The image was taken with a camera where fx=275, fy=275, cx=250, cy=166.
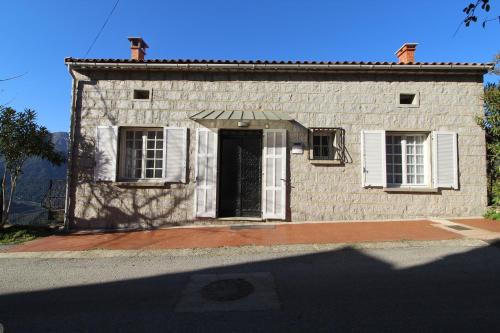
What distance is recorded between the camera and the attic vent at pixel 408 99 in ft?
25.2

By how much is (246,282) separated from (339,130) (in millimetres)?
5349

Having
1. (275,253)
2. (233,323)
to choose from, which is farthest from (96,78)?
(233,323)

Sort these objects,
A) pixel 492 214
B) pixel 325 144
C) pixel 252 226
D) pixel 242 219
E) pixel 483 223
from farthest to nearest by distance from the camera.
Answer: pixel 325 144, pixel 242 219, pixel 492 214, pixel 252 226, pixel 483 223

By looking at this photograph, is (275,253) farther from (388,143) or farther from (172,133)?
(388,143)

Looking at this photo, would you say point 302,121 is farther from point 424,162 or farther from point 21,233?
point 21,233

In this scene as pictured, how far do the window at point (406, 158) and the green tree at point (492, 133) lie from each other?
1.59 meters

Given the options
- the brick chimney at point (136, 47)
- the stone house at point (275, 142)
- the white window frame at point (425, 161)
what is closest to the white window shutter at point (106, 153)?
the stone house at point (275, 142)

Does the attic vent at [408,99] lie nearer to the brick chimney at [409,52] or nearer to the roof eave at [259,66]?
the roof eave at [259,66]

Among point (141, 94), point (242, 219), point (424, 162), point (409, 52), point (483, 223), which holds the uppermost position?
point (409, 52)

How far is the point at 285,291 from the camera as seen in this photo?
3225 mm

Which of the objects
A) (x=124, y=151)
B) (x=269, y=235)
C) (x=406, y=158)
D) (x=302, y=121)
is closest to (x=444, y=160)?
(x=406, y=158)

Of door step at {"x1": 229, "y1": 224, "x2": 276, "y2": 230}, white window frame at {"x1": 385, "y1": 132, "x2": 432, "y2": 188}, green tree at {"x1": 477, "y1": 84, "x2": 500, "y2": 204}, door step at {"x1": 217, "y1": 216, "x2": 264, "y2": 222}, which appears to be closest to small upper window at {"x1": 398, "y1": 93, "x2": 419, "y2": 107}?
white window frame at {"x1": 385, "y1": 132, "x2": 432, "y2": 188}

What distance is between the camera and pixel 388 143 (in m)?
7.84

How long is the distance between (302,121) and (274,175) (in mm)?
1688
